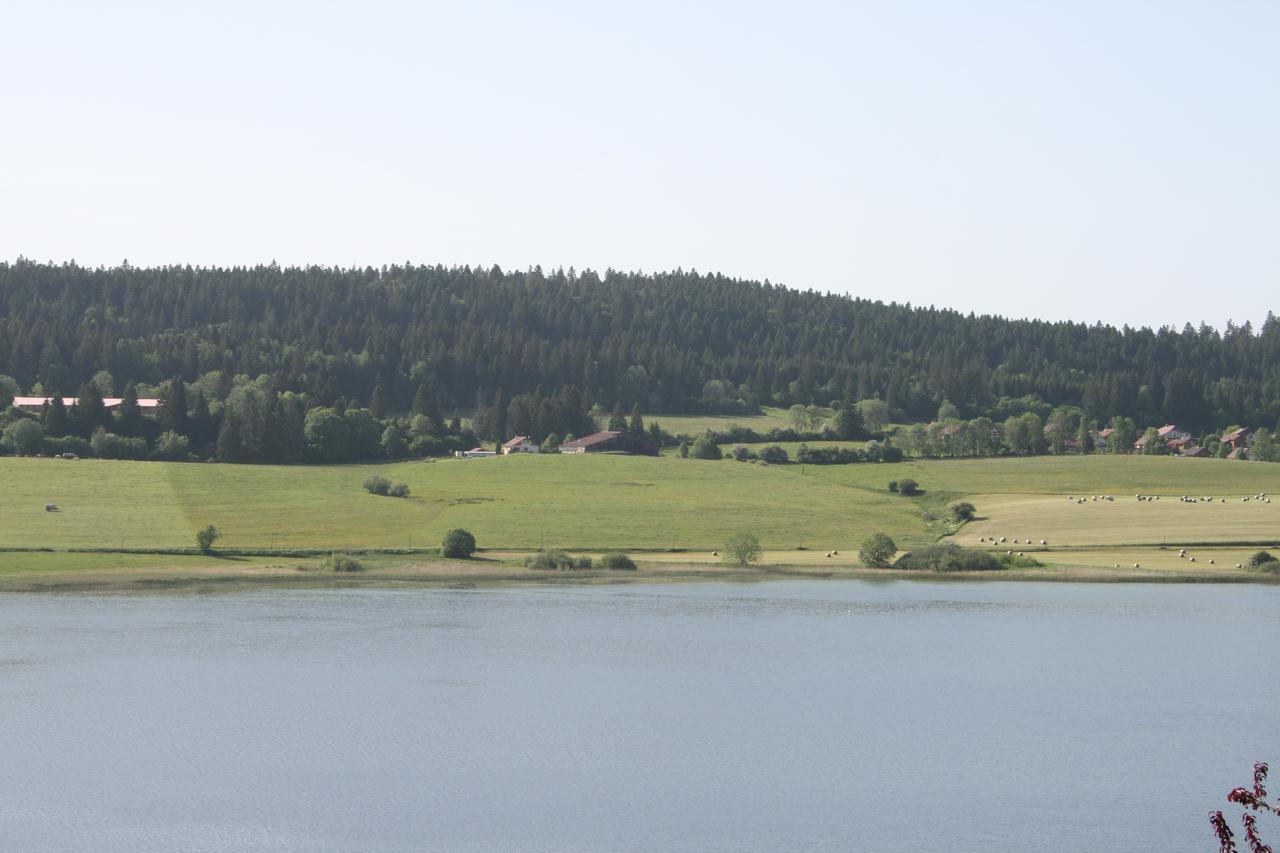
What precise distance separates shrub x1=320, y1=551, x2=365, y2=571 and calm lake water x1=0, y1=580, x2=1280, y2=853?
9.23m

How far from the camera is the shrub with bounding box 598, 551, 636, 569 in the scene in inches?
3036

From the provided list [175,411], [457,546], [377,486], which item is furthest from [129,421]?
[457,546]

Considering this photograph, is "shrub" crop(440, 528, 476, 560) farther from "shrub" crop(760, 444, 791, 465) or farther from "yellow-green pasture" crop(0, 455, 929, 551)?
"shrub" crop(760, 444, 791, 465)

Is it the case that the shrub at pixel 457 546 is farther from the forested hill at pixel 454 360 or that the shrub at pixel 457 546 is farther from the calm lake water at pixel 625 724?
the forested hill at pixel 454 360

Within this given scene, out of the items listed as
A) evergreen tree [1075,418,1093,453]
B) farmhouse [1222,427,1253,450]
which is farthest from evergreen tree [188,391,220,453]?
farmhouse [1222,427,1253,450]

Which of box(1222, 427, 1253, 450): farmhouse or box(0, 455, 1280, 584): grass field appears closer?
box(0, 455, 1280, 584): grass field

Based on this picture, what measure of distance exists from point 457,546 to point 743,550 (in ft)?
49.3

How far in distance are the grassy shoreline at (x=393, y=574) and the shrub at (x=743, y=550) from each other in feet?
4.10

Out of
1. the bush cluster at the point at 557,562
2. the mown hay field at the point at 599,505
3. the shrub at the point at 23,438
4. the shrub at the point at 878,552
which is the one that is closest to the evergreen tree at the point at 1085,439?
the mown hay field at the point at 599,505

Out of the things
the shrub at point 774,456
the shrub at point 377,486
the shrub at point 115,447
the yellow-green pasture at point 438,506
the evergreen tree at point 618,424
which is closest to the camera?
the yellow-green pasture at point 438,506

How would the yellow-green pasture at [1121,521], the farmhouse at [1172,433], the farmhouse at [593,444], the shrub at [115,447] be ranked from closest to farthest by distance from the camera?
the yellow-green pasture at [1121,521] → the shrub at [115,447] → the farmhouse at [593,444] → the farmhouse at [1172,433]

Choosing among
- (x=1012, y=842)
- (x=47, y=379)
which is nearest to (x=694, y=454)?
(x=47, y=379)

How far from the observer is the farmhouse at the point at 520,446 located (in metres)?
129

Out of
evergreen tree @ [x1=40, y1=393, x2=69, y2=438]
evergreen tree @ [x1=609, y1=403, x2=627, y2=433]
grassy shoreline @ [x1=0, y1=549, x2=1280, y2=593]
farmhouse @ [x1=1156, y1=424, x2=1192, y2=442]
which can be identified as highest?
farmhouse @ [x1=1156, y1=424, x2=1192, y2=442]
